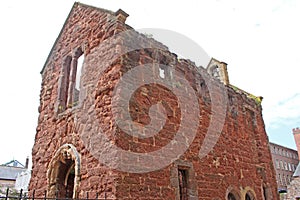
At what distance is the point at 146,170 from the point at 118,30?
3521 millimetres

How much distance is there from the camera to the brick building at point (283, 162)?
2016 inches

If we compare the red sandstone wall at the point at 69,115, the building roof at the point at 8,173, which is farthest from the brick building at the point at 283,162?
the red sandstone wall at the point at 69,115

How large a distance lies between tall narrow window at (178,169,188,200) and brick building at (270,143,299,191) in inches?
1900

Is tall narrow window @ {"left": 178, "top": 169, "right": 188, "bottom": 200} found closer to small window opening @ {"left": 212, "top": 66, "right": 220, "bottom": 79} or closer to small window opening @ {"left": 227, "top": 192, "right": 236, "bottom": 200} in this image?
small window opening @ {"left": 227, "top": 192, "right": 236, "bottom": 200}

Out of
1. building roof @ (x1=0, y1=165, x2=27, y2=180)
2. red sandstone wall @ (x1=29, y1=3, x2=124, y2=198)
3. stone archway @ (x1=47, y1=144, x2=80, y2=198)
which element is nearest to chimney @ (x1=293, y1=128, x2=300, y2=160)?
building roof @ (x1=0, y1=165, x2=27, y2=180)

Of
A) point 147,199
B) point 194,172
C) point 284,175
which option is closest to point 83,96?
point 147,199

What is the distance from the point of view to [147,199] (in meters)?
6.01

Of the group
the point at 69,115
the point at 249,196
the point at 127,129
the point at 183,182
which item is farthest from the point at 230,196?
the point at 69,115

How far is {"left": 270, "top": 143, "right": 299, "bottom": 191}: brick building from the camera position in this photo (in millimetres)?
51216

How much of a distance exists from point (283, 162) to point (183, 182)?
53.7 m

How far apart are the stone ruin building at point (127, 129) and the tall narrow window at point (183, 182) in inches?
1.0

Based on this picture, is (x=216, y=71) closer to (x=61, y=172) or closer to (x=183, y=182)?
(x=183, y=182)

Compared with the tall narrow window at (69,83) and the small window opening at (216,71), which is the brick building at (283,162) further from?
the tall narrow window at (69,83)

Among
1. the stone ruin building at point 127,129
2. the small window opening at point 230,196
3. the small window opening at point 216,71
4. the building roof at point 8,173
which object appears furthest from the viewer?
the building roof at point 8,173
